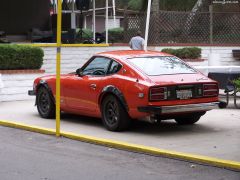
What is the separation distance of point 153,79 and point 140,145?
1413 millimetres

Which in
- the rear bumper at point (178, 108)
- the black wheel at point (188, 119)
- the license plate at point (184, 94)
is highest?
the license plate at point (184, 94)

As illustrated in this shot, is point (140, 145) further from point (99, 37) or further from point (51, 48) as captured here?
point (99, 37)

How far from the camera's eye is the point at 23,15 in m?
28.4

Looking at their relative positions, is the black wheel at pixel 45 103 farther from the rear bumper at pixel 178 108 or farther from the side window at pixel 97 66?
the rear bumper at pixel 178 108

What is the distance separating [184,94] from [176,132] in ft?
2.75

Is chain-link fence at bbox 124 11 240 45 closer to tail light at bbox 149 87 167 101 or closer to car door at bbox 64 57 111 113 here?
car door at bbox 64 57 111 113

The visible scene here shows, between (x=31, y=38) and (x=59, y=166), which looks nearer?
(x=59, y=166)

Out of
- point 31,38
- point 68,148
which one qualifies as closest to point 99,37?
point 31,38

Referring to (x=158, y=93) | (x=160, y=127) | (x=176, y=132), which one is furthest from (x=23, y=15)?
(x=158, y=93)

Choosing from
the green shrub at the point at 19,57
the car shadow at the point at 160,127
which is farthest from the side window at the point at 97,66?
the green shrub at the point at 19,57

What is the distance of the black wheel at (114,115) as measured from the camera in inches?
438

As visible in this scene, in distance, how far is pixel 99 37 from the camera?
2664 cm

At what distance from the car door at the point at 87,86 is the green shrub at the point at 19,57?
4610 mm

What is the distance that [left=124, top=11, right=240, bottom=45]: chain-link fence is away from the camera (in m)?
23.5
